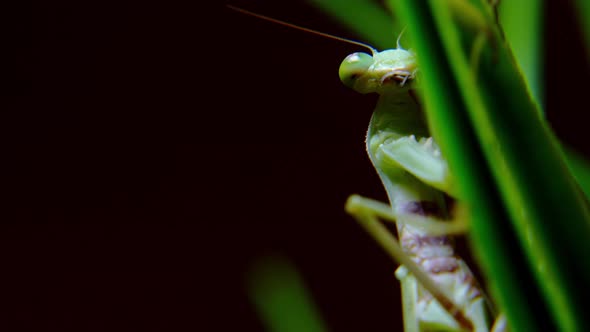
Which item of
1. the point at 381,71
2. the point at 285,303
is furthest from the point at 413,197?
the point at 285,303

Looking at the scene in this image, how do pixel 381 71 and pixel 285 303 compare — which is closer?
pixel 381 71

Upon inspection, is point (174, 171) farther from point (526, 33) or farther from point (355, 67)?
point (526, 33)

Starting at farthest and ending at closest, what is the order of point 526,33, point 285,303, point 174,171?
point 174,171 < point 285,303 < point 526,33

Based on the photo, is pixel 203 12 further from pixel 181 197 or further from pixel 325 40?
pixel 181 197

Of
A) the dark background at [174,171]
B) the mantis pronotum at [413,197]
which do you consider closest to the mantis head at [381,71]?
the mantis pronotum at [413,197]

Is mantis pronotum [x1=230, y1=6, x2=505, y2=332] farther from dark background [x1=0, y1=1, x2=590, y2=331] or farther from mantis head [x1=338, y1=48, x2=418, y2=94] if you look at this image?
dark background [x1=0, y1=1, x2=590, y2=331]

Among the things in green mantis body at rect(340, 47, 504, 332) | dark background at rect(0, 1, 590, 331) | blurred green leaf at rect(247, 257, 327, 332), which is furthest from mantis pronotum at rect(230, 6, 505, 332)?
dark background at rect(0, 1, 590, 331)

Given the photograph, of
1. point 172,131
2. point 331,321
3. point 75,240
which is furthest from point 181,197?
point 331,321
